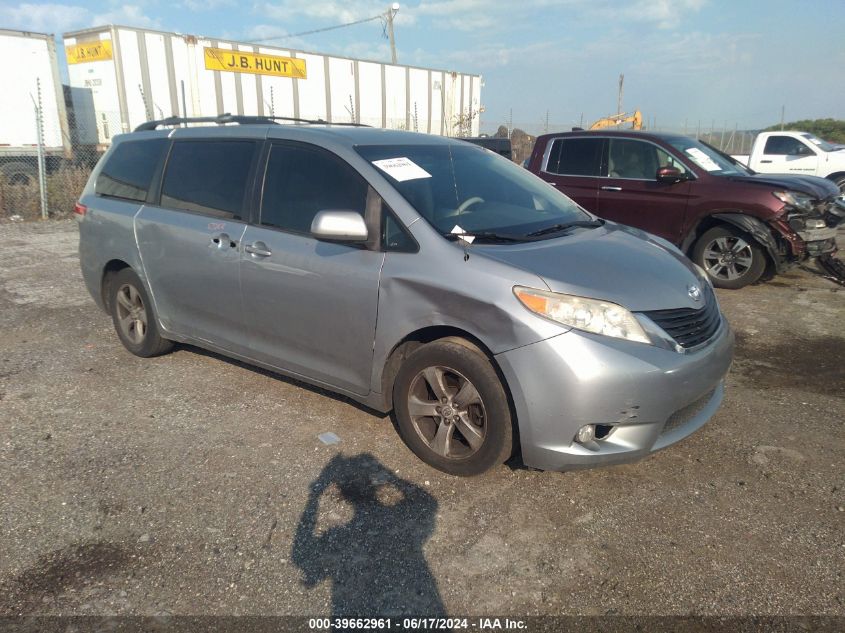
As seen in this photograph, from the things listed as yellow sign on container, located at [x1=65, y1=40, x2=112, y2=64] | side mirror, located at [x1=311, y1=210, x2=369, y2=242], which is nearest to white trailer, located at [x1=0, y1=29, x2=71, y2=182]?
yellow sign on container, located at [x1=65, y1=40, x2=112, y2=64]

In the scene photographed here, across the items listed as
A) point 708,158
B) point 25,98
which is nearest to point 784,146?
point 708,158

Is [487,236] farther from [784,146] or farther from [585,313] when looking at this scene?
[784,146]

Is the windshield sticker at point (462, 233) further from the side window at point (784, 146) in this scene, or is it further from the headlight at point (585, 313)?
the side window at point (784, 146)

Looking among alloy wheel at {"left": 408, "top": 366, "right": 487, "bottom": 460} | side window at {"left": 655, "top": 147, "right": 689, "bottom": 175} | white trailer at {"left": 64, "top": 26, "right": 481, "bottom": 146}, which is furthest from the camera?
white trailer at {"left": 64, "top": 26, "right": 481, "bottom": 146}

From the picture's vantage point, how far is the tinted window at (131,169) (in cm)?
467

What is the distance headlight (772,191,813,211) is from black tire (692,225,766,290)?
0.53 meters

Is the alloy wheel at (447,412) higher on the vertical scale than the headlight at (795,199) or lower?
lower

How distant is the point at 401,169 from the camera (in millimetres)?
3572

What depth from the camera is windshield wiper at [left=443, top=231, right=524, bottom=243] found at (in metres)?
3.26

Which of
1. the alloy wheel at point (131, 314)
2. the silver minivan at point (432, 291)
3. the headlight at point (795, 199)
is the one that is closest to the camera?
the silver minivan at point (432, 291)

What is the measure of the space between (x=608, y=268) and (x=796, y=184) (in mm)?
5346

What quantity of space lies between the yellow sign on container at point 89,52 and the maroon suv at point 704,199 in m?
12.7

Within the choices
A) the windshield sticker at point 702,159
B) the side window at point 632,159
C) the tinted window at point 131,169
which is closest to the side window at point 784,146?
the windshield sticker at point 702,159

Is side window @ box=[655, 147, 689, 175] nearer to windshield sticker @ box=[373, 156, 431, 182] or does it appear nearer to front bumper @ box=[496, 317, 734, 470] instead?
windshield sticker @ box=[373, 156, 431, 182]
